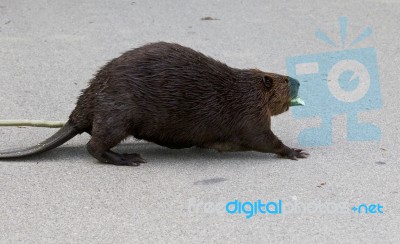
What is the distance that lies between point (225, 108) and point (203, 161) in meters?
0.40

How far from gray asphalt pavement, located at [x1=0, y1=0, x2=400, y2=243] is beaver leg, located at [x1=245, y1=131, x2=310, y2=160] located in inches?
2.5

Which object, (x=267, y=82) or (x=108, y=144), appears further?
(x=267, y=82)

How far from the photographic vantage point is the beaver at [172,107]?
4.96 m

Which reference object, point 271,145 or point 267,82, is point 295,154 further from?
point 267,82

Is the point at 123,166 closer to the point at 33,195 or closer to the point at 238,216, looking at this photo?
the point at 33,195

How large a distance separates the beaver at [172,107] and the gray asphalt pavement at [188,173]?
5.2 inches

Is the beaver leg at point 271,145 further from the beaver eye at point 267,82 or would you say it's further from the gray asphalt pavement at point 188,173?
the beaver eye at point 267,82

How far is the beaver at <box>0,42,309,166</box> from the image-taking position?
4965 millimetres

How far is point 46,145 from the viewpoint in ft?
16.7

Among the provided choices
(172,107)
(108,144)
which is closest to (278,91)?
(172,107)

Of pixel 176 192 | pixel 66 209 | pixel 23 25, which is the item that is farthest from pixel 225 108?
pixel 23 25

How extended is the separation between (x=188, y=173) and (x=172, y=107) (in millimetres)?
428

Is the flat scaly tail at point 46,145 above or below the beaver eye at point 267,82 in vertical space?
below

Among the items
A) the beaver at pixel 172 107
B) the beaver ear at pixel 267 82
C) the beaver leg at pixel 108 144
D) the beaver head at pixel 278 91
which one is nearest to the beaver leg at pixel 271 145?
the beaver at pixel 172 107
